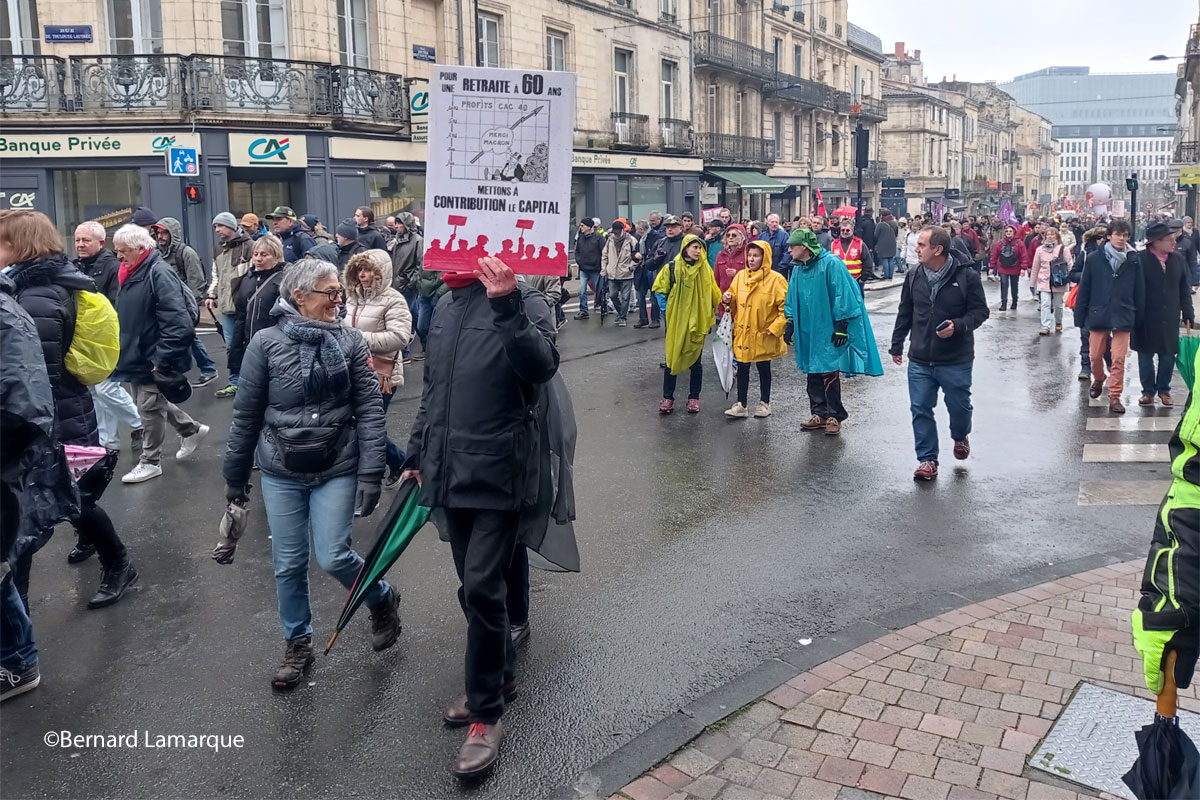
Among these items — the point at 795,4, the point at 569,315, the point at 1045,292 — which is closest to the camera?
the point at 1045,292

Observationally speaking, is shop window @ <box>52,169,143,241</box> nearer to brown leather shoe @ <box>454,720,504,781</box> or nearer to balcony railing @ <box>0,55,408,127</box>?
balcony railing @ <box>0,55,408,127</box>

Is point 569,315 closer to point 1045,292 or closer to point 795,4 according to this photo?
point 1045,292

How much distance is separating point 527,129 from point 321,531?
1868 mm

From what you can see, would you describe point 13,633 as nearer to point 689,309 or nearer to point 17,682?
point 17,682

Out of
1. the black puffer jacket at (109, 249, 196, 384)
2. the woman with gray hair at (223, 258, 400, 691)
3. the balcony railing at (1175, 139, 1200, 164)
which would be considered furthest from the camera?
the balcony railing at (1175, 139, 1200, 164)

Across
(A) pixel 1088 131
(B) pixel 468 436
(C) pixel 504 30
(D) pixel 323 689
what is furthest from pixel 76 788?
(A) pixel 1088 131

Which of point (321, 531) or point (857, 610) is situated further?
point (857, 610)

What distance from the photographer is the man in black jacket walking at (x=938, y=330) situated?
7645 millimetres

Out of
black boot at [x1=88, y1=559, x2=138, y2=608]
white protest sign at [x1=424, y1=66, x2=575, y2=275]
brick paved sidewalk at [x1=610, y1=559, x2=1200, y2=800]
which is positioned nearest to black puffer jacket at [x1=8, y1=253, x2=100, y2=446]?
black boot at [x1=88, y1=559, x2=138, y2=608]

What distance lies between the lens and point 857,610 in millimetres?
5195

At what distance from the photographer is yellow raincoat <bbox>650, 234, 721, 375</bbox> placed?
31.9ft

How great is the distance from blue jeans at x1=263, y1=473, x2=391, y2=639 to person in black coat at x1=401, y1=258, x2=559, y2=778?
66 centimetres

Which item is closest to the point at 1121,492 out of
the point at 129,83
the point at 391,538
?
the point at 391,538

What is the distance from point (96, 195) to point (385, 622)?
20216 mm
